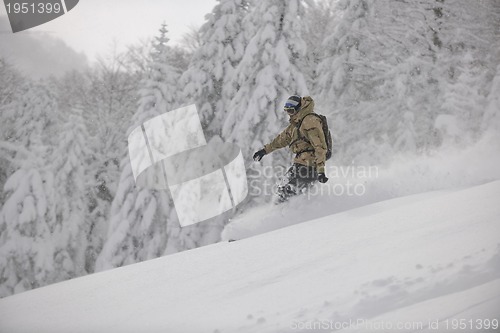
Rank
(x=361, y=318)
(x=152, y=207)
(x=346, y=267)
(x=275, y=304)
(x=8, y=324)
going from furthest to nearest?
1. (x=152, y=207)
2. (x=8, y=324)
3. (x=346, y=267)
4. (x=275, y=304)
5. (x=361, y=318)

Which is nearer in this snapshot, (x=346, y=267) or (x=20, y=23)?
(x=346, y=267)

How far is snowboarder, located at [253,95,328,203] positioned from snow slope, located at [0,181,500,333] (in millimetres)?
1321

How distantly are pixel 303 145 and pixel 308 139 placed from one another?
0.54 feet

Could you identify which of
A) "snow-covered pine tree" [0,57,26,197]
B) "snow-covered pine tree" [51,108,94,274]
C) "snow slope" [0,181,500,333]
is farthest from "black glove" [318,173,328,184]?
"snow-covered pine tree" [0,57,26,197]

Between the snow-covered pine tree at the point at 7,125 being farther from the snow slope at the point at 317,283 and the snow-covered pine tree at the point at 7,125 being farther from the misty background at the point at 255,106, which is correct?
the snow slope at the point at 317,283

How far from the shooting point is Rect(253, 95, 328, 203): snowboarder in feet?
21.3

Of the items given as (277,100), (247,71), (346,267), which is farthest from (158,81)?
(346,267)

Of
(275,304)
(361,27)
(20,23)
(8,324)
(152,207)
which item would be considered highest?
(20,23)

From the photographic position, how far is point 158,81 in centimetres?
1878

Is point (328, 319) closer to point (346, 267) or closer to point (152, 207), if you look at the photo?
point (346, 267)

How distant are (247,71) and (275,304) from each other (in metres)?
13.7

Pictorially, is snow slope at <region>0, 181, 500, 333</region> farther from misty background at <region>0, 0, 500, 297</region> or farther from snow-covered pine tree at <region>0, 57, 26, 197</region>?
snow-covered pine tree at <region>0, 57, 26, 197</region>

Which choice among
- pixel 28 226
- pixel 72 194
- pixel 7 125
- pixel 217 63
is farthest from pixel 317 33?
pixel 28 226

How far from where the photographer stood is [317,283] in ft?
11.5
